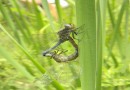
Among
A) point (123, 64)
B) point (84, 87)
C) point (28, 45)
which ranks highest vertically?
point (28, 45)

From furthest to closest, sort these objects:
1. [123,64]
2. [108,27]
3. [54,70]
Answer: [108,27], [123,64], [54,70]

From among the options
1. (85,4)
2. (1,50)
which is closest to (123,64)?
(1,50)

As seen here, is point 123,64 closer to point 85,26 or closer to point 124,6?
point 124,6

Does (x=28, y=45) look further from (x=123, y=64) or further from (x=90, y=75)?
(x=90, y=75)

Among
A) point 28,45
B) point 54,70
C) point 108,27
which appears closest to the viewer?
point 54,70

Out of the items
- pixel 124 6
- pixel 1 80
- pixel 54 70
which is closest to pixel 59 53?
pixel 54 70

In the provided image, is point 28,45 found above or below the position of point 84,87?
above

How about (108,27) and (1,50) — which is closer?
(1,50)

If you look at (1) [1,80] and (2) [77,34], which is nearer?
(2) [77,34]

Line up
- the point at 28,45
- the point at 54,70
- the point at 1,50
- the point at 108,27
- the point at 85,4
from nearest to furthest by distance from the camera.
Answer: the point at 85,4 < the point at 1,50 < the point at 54,70 < the point at 28,45 < the point at 108,27
